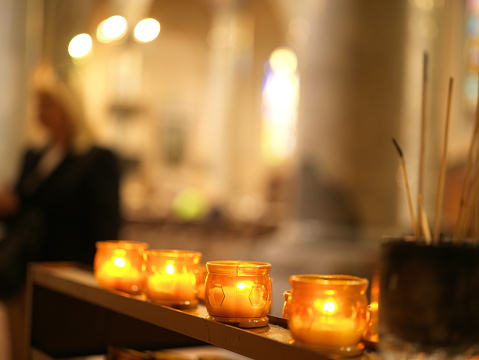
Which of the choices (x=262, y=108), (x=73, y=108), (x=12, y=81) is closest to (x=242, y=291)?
(x=73, y=108)

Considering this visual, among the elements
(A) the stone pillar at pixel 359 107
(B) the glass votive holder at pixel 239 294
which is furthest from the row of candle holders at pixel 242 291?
(A) the stone pillar at pixel 359 107

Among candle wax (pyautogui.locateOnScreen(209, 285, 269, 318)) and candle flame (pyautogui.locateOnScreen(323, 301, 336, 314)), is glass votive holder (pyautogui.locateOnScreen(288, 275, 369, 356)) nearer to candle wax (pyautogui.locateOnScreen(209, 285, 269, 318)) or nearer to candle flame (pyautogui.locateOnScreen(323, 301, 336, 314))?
candle flame (pyautogui.locateOnScreen(323, 301, 336, 314))

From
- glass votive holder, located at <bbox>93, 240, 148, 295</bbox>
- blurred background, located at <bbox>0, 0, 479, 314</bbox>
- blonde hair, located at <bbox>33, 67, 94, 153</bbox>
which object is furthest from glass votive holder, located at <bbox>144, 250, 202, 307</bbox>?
blurred background, located at <bbox>0, 0, 479, 314</bbox>

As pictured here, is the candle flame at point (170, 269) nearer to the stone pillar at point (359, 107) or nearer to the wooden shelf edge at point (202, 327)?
the wooden shelf edge at point (202, 327)

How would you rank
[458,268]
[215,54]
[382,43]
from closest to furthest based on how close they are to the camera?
[458,268]
[382,43]
[215,54]

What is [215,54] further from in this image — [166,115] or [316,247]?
[316,247]

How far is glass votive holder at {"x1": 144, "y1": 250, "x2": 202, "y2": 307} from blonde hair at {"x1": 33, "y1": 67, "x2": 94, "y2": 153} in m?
1.59

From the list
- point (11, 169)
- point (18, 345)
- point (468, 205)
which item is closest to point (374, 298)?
point (468, 205)

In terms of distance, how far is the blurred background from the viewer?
15.4 feet

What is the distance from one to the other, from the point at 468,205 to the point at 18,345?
67.3 inches

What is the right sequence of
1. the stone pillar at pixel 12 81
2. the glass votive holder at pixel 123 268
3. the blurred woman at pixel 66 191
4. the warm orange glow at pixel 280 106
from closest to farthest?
the glass votive holder at pixel 123 268 < the blurred woman at pixel 66 191 < the stone pillar at pixel 12 81 < the warm orange glow at pixel 280 106

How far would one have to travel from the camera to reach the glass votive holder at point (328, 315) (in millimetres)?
863

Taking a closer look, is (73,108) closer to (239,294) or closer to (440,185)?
(239,294)

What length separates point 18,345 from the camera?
7.17ft
